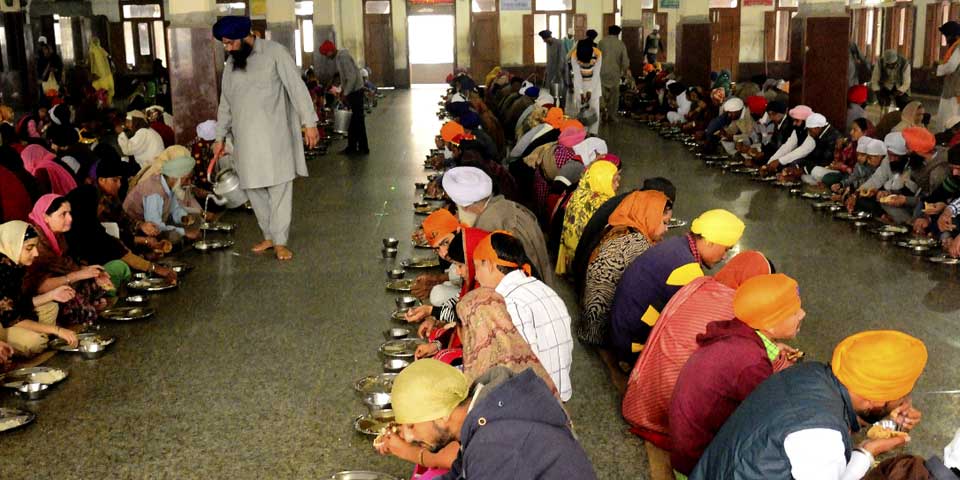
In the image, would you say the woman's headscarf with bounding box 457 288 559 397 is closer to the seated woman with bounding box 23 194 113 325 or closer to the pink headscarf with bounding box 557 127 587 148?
the seated woman with bounding box 23 194 113 325

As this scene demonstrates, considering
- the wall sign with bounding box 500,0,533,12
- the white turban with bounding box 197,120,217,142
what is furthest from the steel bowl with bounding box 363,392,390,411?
the wall sign with bounding box 500,0,533,12

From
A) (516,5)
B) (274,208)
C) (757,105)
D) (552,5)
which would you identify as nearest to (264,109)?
(274,208)

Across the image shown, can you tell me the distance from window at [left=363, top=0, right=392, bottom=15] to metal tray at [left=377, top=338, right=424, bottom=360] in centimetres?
2091

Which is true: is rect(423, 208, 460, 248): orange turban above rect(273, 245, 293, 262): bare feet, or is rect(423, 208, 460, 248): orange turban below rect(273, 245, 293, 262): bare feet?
above

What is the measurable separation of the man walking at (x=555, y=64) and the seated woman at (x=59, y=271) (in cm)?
1190

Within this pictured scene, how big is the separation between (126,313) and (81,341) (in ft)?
1.72

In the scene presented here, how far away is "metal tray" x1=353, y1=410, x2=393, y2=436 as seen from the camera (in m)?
3.75

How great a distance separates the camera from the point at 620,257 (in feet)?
15.0

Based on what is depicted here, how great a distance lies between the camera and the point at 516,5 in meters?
24.4

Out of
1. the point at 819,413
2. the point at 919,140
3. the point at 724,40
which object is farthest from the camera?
the point at 724,40

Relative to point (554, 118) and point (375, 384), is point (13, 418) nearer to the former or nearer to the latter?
point (375, 384)

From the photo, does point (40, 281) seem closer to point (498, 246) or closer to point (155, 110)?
point (498, 246)

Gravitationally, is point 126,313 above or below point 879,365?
below

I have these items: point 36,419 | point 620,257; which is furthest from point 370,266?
point 36,419
